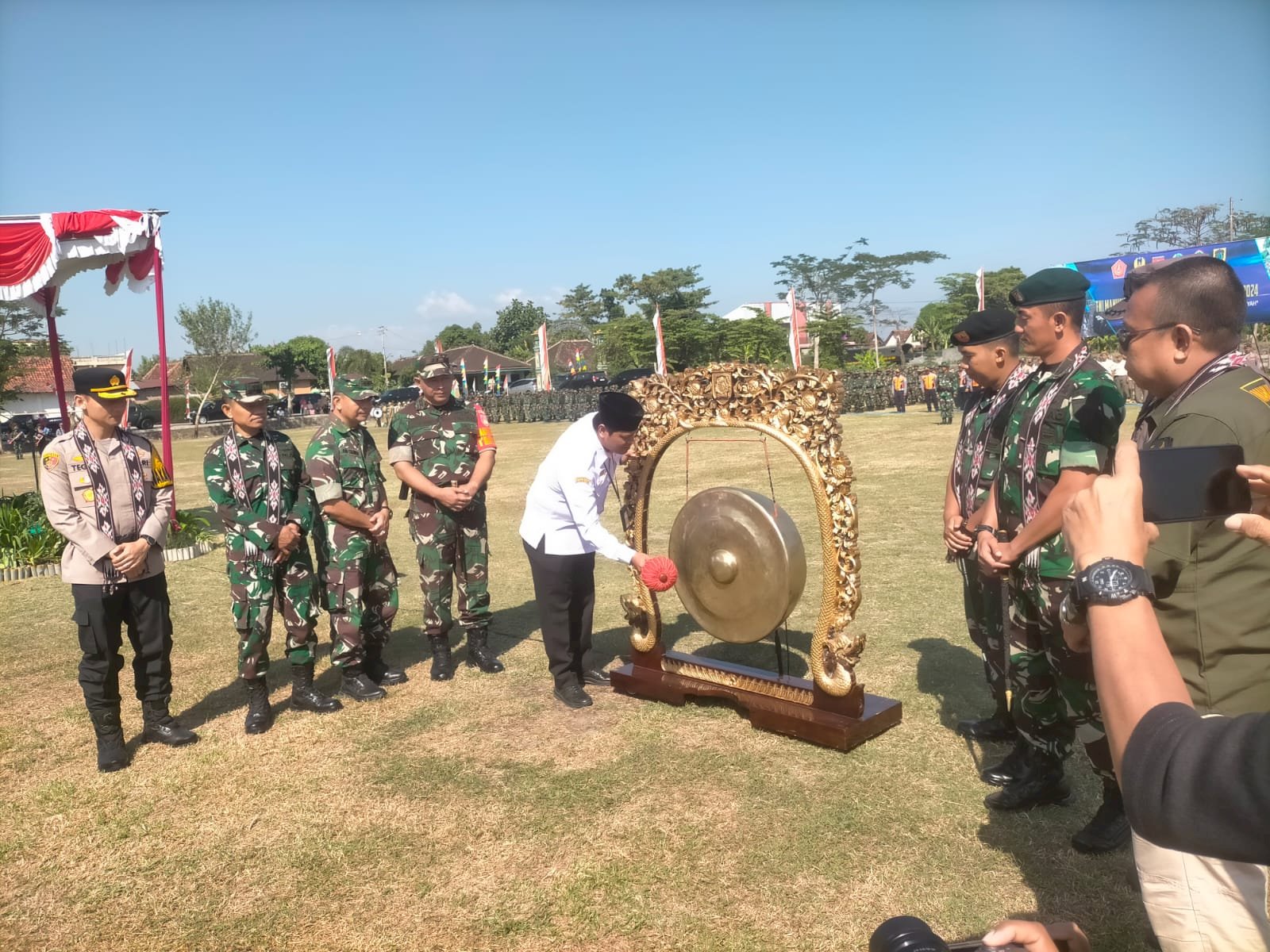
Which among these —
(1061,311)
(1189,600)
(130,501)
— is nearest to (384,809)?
(130,501)

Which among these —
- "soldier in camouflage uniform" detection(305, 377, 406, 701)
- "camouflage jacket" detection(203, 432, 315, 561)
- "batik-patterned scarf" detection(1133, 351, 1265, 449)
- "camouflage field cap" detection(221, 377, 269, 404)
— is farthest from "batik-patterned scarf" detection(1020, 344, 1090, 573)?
"camouflage field cap" detection(221, 377, 269, 404)

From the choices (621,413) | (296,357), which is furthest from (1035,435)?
(296,357)

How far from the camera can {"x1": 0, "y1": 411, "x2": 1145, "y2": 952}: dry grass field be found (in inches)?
123

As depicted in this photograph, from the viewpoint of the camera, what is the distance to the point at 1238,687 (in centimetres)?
246

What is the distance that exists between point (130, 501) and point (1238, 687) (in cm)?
485

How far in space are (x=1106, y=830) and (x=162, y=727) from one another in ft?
15.3

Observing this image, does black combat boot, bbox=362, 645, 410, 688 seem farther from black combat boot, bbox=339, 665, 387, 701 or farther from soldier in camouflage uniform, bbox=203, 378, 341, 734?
soldier in camouflage uniform, bbox=203, 378, 341, 734

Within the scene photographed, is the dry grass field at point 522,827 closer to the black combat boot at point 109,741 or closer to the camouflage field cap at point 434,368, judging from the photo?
the black combat boot at point 109,741

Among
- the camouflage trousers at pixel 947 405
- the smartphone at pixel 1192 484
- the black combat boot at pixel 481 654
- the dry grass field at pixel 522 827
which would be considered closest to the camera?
the smartphone at pixel 1192 484

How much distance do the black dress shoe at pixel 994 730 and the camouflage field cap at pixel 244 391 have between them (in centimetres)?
423

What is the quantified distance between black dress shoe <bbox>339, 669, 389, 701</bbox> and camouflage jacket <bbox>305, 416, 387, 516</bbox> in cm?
103

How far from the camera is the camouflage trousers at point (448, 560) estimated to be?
18.8 feet

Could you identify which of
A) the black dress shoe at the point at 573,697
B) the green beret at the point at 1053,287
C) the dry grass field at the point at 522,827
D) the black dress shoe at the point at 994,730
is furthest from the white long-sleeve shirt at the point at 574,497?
the green beret at the point at 1053,287

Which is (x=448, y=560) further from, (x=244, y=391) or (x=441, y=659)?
(x=244, y=391)
